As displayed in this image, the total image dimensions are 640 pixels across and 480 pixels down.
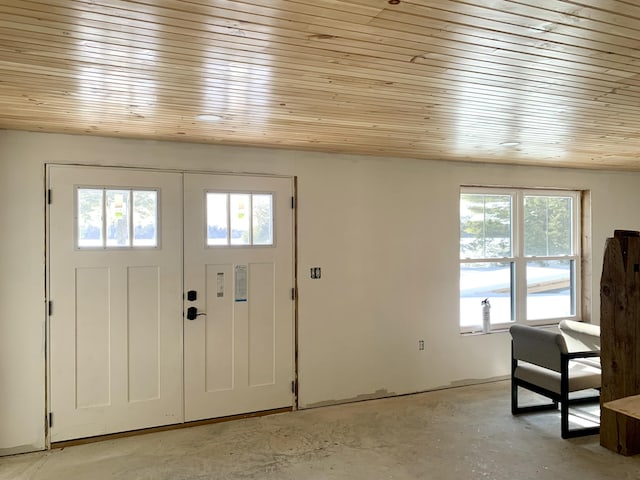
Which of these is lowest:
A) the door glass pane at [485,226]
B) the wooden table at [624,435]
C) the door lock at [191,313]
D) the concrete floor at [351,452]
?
the concrete floor at [351,452]

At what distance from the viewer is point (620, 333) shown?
140 inches

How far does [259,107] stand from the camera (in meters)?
2.79

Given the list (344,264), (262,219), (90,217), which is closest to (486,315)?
(344,264)

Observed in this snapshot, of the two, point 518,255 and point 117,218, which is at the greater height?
point 117,218

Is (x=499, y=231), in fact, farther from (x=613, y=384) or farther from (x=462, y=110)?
(x=462, y=110)

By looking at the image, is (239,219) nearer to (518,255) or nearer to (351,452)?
(351,452)

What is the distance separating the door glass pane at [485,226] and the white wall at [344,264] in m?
0.20

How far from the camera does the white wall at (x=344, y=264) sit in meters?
3.48

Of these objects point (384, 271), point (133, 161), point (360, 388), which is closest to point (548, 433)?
point (360, 388)

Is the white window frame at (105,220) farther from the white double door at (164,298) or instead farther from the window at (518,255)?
the window at (518,255)

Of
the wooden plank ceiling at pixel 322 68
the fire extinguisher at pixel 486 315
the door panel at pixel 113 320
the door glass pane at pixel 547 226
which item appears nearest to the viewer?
the wooden plank ceiling at pixel 322 68

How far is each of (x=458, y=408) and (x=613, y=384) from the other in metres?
1.33

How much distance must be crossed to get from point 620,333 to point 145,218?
12.5 feet

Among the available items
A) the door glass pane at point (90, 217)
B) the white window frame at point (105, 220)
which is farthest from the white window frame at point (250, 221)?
the door glass pane at point (90, 217)
